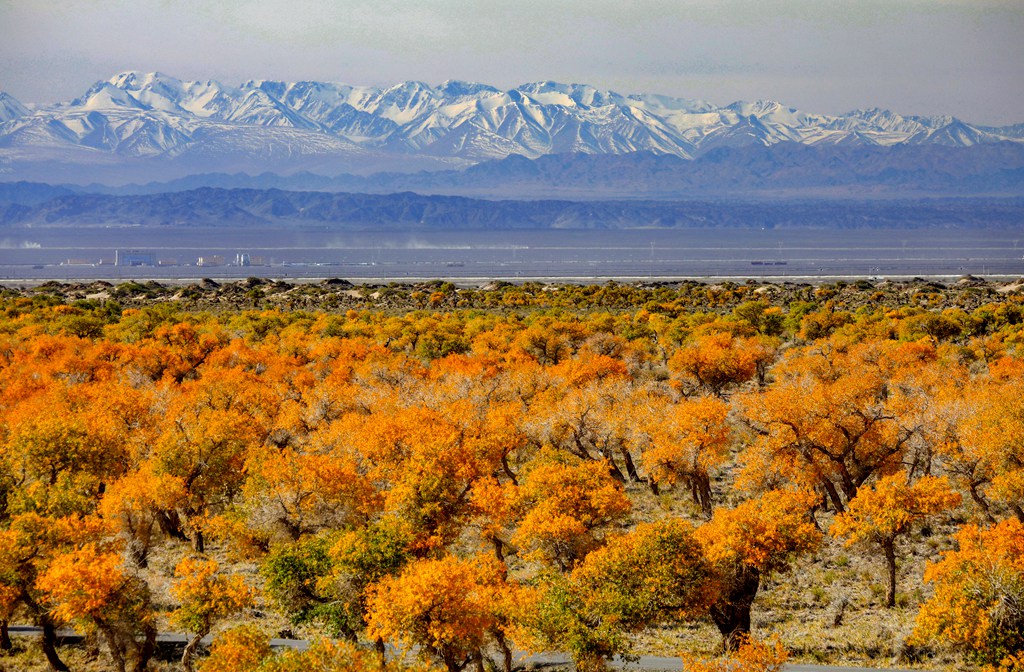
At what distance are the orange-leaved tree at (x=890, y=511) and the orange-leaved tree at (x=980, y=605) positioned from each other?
3834mm

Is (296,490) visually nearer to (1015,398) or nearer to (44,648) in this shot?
(44,648)

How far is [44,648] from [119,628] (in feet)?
12.8

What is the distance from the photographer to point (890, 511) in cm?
3247

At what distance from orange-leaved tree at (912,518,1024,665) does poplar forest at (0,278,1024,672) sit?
90mm

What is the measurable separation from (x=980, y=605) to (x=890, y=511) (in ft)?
19.6

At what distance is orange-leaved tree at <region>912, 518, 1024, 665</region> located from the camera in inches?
1030

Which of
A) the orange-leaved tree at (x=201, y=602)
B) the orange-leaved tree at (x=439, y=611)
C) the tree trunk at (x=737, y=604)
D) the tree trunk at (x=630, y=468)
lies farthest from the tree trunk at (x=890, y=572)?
the orange-leaved tree at (x=201, y=602)

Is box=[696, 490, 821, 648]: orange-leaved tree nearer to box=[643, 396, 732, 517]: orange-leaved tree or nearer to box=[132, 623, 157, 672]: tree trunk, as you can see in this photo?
box=[643, 396, 732, 517]: orange-leaved tree

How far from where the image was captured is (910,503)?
3331 cm

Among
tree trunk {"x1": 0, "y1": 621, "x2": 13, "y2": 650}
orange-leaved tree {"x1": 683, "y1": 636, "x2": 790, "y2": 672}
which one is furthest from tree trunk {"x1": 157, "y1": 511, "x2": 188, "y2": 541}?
orange-leaved tree {"x1": 683, "y1": 636, "x2": 790, "y2": 672}

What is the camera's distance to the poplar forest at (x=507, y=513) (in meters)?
27.6

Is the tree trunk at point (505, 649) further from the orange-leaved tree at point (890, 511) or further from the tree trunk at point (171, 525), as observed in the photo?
the tree trunk at point (171, 525)

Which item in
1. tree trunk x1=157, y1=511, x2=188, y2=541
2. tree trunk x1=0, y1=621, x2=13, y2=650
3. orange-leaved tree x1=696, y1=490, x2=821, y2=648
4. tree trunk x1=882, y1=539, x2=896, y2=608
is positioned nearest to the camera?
orange-leaved tree x1=696, y1=490, x2=821, y2=648

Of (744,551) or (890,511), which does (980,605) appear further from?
(744,551)
